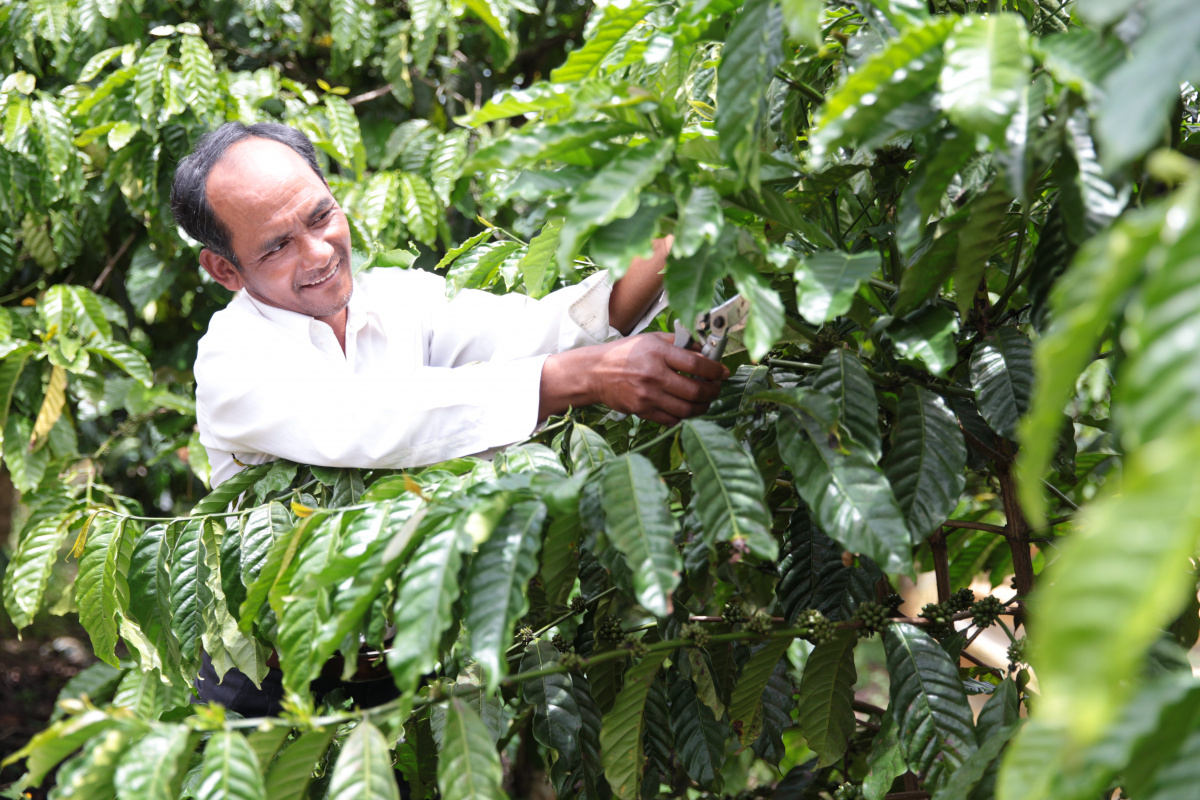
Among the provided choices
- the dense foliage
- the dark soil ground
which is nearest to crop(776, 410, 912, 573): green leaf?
the dense foliage

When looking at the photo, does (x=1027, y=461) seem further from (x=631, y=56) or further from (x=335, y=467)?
(x=335, y=467)

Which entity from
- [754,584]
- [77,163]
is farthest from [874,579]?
[77,163]

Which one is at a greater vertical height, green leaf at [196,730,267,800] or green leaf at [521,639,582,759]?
green leaf at [196,730,267,800]

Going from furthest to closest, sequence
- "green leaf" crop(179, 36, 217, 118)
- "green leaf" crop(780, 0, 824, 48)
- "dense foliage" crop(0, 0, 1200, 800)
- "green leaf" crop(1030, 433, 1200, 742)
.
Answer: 1. "green leaf" crop(179, 36, 217, 118)
2. "green leaf" crop(780, 0, 824, 48)
3. "dense foliage" crop(0, 0, 1200, 800)
4. "green leaf" crop(1030, 433, 1200, 742)

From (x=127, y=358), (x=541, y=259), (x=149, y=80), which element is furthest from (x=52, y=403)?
(x=541, y=259)

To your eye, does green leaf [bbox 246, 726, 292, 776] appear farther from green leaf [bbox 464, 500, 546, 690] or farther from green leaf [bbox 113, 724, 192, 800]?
green leaf [bbox 464, 500, 546, 690]

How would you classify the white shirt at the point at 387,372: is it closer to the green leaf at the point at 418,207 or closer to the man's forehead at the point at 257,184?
the man's forehead at the point at 257,184

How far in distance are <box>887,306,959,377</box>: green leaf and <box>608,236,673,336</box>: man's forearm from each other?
38cm

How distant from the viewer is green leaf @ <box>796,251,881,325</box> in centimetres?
82

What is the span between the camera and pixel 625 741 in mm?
1194

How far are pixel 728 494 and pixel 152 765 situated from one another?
1.72 feet

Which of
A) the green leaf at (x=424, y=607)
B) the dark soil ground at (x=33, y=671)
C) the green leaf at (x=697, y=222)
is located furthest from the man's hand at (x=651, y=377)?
the dark soil ground at (x=33, y=671)

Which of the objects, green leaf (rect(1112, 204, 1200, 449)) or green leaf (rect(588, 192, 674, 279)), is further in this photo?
green leaf (rect(588, 192, 674, 279))

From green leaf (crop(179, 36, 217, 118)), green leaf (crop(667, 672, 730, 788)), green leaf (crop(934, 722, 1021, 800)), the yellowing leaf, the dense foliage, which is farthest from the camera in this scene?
the yellowing leaf
